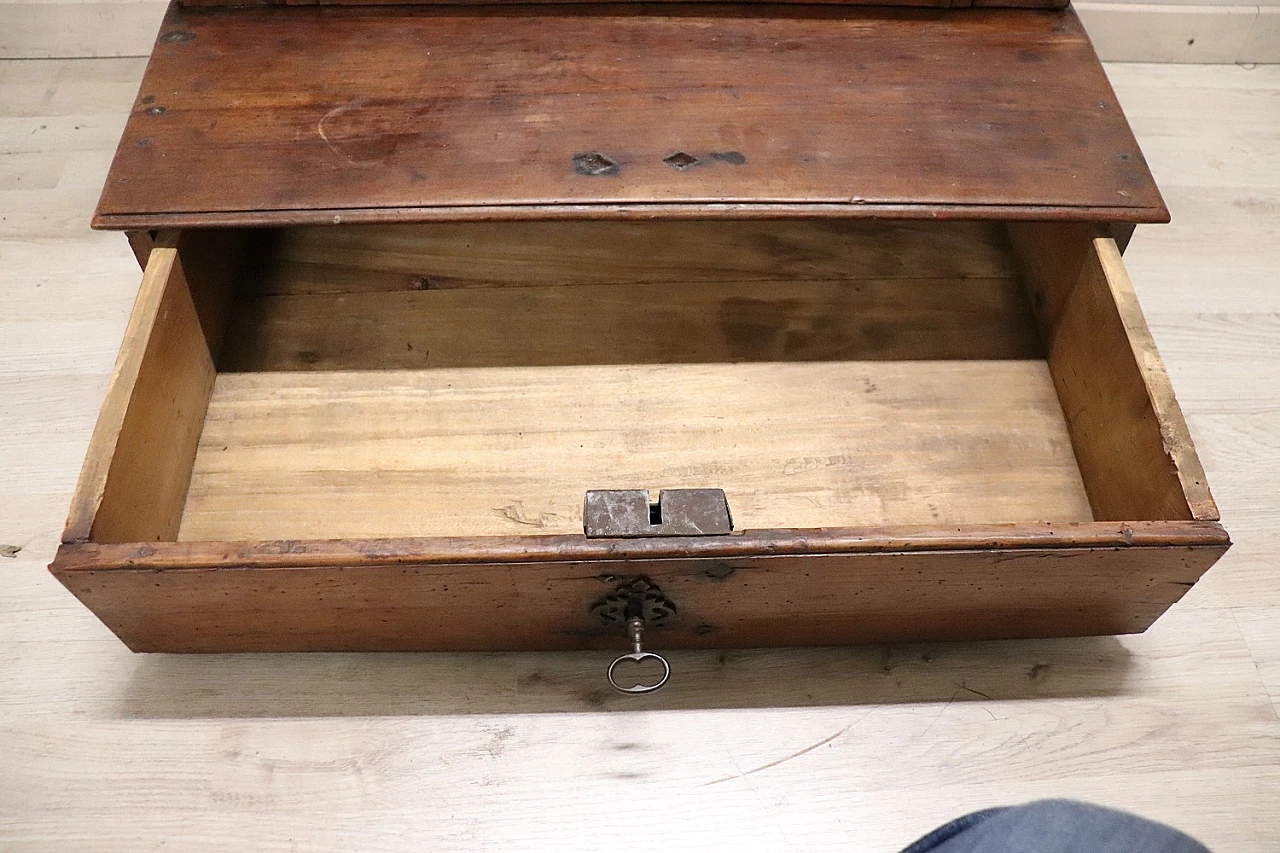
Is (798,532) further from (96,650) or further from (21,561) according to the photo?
(21,561)

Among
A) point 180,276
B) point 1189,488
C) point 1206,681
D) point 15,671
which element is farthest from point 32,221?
point 1206,681

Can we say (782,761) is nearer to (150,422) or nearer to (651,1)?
(150,422)

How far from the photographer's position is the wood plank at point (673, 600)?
878mm

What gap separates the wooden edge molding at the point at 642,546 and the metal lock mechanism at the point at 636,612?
0.06m

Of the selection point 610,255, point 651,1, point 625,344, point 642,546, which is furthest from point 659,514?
point 651,1

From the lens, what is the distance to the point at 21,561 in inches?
43.9

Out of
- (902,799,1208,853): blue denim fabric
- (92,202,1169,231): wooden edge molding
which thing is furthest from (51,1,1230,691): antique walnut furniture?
(902,799,1208,853): blue denim fabric

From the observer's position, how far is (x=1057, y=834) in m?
0.64

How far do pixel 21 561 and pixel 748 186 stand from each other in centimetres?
86

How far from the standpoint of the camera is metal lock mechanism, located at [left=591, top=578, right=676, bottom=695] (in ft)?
3.02

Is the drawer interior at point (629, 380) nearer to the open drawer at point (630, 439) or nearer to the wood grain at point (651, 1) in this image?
the open drawer at point (630, 439)

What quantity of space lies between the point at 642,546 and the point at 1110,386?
52 centimetres

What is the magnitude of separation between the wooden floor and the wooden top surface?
0.43 meters

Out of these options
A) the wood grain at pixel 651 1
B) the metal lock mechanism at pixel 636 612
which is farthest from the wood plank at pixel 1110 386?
the metal lock mechanism at pixel 636 612
